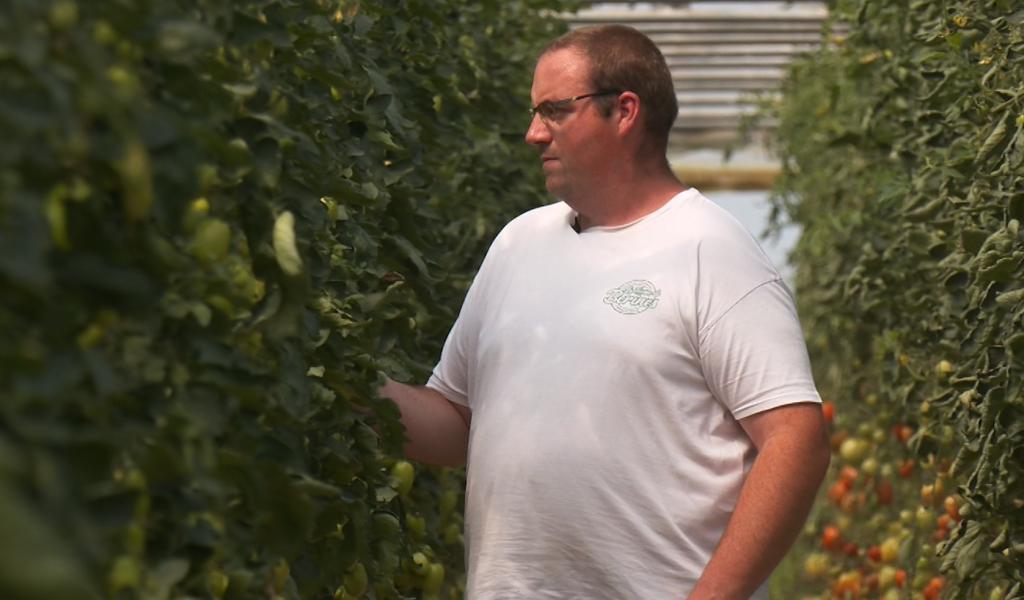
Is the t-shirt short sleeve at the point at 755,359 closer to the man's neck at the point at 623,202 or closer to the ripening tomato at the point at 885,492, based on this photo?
the man's neck at the point at 623,202

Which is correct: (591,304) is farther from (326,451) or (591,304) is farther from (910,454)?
(910,454)

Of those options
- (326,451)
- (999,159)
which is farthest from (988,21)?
(326,451)

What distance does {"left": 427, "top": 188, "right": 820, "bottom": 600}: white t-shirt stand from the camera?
246 cm

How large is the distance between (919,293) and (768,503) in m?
1.51

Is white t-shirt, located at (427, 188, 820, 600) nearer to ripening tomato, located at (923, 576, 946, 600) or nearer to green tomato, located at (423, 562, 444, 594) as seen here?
green tomato, located at (423, 562, 444, 594)

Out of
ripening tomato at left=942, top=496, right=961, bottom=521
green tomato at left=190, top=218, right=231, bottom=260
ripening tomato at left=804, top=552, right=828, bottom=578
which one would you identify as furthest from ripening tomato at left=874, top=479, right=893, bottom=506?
green tomato at left=190, top=218, right=231, bottom=260

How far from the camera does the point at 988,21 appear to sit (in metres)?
2.93

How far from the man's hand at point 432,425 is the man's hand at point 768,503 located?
551 millimetres

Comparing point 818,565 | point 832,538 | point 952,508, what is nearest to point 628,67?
point 952,508

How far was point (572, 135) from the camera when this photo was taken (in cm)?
272

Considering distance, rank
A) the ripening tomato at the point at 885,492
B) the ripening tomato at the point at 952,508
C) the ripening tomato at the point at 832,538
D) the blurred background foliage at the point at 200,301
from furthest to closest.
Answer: the ripening tomato at the point at 832,538 < the ripening tomato at the point at 885,492 < the ripening tomato at the point at 952,508 < the blurred background foliage at the point at 200,301

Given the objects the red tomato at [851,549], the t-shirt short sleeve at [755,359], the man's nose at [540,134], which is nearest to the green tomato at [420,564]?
the t-shirt short sleeve at [755,359]

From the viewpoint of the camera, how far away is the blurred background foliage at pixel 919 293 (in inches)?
108

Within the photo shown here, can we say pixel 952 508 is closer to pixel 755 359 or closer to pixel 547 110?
pixel 755 359
